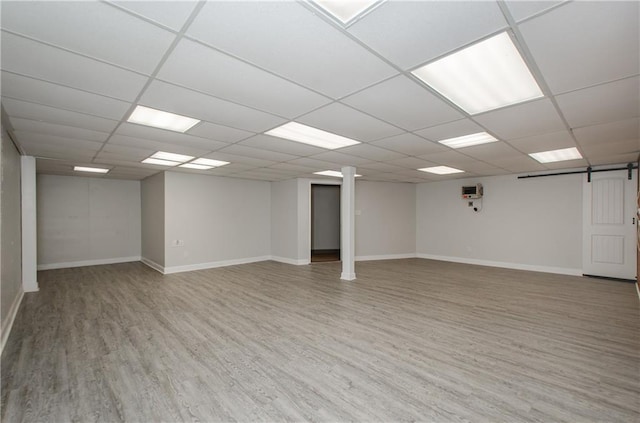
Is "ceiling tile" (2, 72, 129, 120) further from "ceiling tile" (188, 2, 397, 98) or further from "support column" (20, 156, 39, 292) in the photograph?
"support column" (20, 156, 39, 292)

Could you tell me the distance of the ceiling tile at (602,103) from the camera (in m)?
2.42

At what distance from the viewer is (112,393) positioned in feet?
7.39

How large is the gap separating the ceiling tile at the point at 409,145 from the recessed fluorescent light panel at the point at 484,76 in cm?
108

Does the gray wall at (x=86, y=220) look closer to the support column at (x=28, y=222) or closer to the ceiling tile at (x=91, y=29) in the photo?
the support column at (x=28, y=222)

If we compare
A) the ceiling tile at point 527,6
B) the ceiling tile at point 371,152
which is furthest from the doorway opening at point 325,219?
the ceiling tile at point 527,6

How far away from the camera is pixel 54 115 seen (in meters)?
3.08

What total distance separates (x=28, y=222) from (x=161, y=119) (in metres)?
4.08

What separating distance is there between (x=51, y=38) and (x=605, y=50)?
3.52 metres

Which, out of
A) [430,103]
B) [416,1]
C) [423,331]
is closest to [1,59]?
[416,1]

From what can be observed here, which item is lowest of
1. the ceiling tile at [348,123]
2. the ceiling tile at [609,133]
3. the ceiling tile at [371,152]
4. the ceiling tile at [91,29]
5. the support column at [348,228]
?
the support column at [348,228]

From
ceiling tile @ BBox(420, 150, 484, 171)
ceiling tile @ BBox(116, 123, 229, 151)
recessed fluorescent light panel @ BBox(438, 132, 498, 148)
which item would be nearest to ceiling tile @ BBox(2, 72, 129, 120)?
ceiling tile @ BBox(116, 123, 229, 151)

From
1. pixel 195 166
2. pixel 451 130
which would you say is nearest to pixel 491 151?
pixel 451 130

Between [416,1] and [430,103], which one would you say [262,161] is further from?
[416,1]

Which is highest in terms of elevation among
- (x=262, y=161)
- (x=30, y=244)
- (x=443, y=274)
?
(x=262, y=161)
